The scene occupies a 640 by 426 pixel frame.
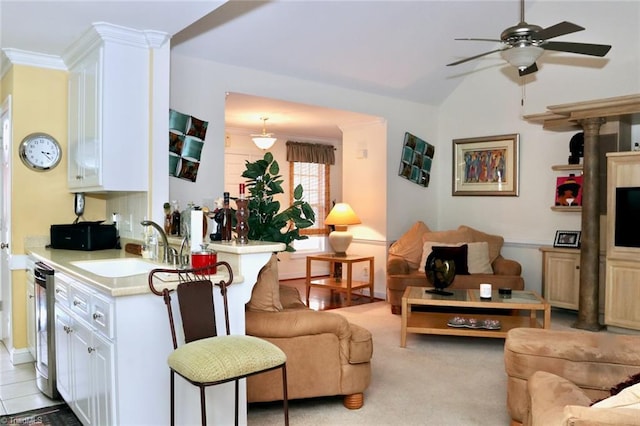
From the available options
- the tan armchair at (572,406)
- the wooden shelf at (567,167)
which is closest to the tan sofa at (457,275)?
the wooden shelf at (567,167)

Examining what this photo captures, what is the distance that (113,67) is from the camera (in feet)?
11.0

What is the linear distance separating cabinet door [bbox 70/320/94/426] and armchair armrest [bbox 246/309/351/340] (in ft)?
2.86

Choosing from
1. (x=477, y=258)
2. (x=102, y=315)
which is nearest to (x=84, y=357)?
(x=102, y=315)

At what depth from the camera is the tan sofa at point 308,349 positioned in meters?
2.97

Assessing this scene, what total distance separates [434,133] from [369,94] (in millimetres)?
1412

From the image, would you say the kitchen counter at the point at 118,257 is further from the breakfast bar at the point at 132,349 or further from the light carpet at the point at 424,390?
the light carpet at the point at 424,390

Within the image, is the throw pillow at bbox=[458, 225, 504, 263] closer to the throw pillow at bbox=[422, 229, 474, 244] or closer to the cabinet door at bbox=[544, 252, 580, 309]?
the throw pillow at bbox=[422, 229, 474, 244]

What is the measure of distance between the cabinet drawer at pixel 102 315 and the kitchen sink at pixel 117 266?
2.52 feet

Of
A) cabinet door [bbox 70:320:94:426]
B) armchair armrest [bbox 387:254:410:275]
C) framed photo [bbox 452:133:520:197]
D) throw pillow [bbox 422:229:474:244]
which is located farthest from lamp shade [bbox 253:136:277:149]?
cabinet door [bbox 70:320:94:426]

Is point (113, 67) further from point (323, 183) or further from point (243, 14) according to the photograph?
point (323, 183)

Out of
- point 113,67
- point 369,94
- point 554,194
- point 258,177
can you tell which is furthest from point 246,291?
point 554,194

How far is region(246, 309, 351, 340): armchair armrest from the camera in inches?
116

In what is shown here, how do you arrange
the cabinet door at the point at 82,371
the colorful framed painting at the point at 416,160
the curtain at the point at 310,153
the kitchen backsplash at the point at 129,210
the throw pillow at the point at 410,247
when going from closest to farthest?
the cabinet door at the point at 82,371 < the kitchen backsplash at the point at 129,210 < the throw pillow at the point at 410,247 < the colorful framed painting at the point at 416,160 < the curtain at the point at 310,153

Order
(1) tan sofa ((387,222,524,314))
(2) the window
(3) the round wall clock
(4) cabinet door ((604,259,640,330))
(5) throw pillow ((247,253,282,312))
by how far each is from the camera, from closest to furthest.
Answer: (5) throw pillow ((247,253,282,312)) → (3) the round wall clock → (4) cabinet door ((604,259,640,330)) → (1) tan sofa ((387,222,524,314)) → (2) the window
